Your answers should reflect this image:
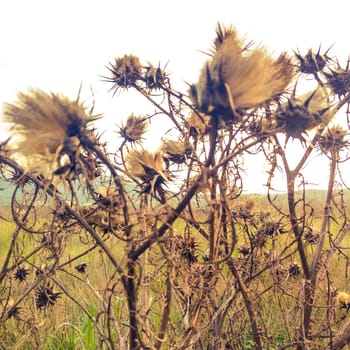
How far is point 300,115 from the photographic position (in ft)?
3.99

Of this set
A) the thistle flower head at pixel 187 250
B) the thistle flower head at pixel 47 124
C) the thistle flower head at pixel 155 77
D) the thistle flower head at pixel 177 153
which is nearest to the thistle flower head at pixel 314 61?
the thistle flower head at pixel 155 77

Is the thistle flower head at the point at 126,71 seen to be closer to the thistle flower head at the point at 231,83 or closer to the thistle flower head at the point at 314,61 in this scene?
the thistle flower head at the point at 314,61

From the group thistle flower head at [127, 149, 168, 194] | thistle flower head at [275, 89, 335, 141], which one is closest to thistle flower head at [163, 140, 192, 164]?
thistle flower head at [127, 149, 168, 194]

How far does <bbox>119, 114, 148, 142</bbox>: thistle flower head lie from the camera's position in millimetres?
2484

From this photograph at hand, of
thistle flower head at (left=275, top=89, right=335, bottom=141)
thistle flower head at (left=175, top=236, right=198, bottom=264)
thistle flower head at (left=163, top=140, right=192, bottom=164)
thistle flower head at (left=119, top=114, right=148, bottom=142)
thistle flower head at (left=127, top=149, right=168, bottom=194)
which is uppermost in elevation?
thistle flower head at (left=119, top=114, right=148, bottom=142)

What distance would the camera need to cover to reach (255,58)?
1.13 metres

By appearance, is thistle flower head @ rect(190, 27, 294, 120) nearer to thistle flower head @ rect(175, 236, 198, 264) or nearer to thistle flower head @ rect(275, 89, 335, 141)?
thistle flower head @ rect(275, 89, 335, 141)

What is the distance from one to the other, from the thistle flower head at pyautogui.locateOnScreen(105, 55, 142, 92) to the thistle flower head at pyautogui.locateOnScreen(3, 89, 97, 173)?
1396 millimetres

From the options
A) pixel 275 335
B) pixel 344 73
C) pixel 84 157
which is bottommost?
pixel 275 335

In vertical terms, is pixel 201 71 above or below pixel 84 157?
above

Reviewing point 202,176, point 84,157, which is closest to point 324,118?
point 202,176

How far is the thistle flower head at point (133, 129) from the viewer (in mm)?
2484

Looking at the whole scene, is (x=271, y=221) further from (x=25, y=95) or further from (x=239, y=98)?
(x=25, y=95)

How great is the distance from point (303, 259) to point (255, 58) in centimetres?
142
